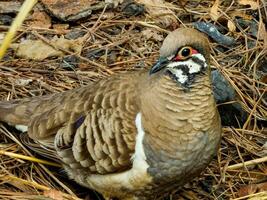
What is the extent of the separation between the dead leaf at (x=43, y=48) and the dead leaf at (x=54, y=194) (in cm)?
115

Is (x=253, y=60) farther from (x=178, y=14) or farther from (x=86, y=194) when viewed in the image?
(x=86, y=194)

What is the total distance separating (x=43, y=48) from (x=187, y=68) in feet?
4.88

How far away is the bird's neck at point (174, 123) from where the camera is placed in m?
2.70

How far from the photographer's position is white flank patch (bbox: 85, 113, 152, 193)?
8.94 ft

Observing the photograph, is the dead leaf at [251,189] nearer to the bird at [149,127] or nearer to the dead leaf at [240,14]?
the bird at [149,127]

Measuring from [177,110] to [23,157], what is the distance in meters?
0.96

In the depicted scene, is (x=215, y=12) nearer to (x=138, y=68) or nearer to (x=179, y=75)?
(x=138, y=68)

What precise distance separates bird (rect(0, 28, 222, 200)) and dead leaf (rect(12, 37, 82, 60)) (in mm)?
916

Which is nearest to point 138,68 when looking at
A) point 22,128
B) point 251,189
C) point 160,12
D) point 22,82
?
point 160,12

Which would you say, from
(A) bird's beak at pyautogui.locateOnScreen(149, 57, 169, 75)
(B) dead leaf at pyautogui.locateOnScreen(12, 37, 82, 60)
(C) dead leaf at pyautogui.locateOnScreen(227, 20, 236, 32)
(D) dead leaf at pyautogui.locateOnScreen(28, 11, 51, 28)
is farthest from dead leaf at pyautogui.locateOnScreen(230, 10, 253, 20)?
(A) bird's beak at pyautogui.locateOnScreen(149, 57, 169, 75)

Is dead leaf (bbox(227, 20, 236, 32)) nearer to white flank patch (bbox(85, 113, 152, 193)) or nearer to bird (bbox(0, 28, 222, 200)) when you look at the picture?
bird (bbox(0, 28, 222, 200))

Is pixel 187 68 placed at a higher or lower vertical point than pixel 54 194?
higher

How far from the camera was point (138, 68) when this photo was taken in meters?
3.83

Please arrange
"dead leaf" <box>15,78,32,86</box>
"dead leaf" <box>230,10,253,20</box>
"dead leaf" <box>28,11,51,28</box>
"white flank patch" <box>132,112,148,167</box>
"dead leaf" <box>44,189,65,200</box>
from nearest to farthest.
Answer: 1. "white flank patch" <box>132,112,148,167</box>
2. "dead leaf" <box>44,189,65,200</box>
3. "dead leaf" <box>15,78,32,86</box>
4. "dead leaf" <box>28,11,51,28</box>
5. "dead leaf" <box>230,10,253,20</box>
